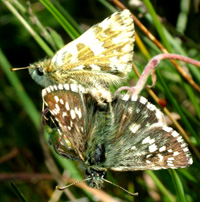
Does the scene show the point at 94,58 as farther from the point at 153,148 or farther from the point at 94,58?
the point at 153,148

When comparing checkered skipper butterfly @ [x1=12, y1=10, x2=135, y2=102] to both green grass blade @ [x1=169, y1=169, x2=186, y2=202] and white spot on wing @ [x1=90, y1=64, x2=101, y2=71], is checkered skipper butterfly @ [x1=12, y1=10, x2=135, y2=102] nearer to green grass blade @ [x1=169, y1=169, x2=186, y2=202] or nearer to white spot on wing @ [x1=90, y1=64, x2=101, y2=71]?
white spot on wing @ [x1=90, y1=64, x2=101, y2=71]

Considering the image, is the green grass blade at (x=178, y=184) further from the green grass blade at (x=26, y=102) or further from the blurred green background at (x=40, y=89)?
the green grass blade at (x=26, y=102)

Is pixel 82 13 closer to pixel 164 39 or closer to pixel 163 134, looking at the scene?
pixel 164 39

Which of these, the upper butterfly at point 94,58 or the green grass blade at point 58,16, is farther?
the green grass blade at point 58,16

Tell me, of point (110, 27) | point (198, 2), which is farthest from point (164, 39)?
point (198, 2)

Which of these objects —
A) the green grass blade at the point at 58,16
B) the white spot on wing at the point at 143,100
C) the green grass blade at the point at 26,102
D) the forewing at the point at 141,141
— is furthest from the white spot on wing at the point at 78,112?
the green grass blade at the point at 26,102

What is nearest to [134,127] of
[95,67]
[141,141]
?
[141,141]
